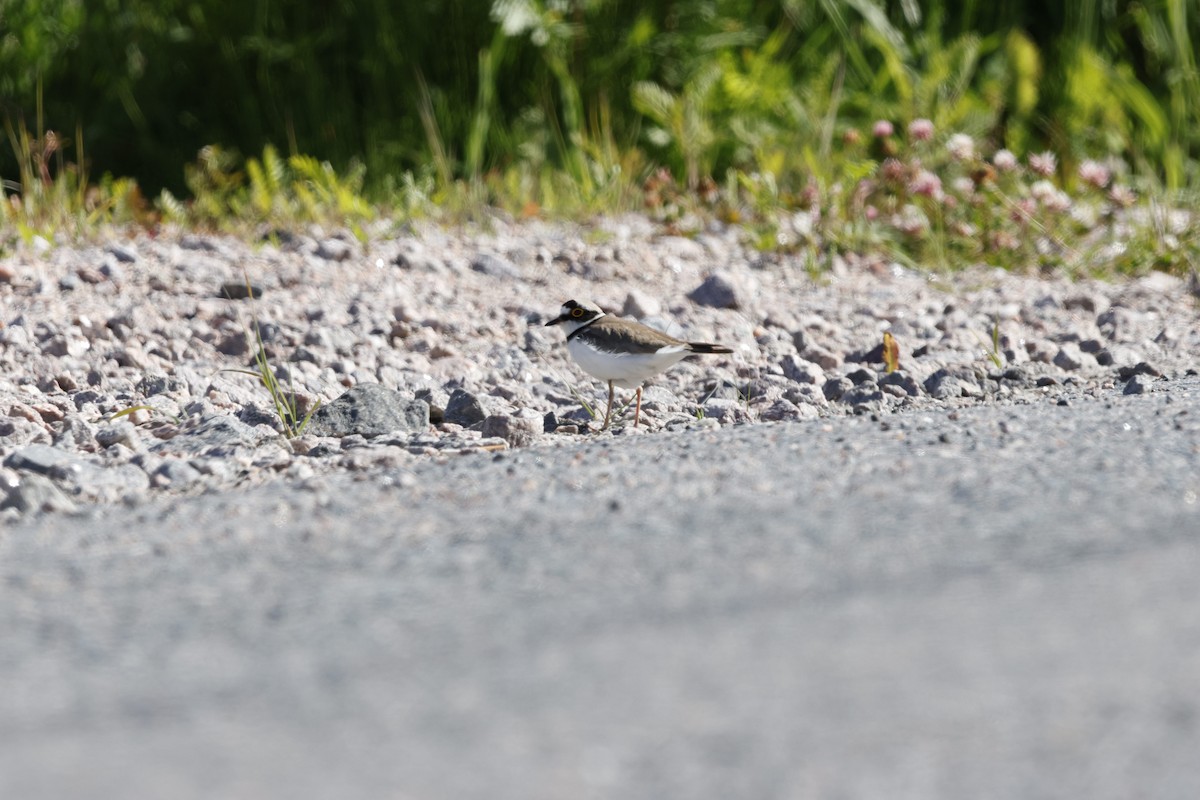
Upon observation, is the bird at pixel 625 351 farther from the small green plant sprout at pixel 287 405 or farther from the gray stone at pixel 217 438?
the gray stone at pixel 217 438

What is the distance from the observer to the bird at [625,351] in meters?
3.74

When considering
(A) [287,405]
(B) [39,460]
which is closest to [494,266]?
(A) [287,405]

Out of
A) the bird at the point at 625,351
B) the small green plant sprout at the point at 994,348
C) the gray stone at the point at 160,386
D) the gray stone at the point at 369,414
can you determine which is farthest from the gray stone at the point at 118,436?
the small green plant sprout at the point at 994,348

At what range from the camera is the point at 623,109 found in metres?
7.27

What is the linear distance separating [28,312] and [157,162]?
3150 millimetres

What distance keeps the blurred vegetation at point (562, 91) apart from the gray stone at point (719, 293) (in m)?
1.24

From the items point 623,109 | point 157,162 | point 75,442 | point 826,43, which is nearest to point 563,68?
point 623,109

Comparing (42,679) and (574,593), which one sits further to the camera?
(574,593)

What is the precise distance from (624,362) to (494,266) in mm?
1669

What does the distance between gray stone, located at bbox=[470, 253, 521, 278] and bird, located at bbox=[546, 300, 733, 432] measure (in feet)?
4.63

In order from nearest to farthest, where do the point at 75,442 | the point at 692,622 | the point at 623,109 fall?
the point at 692,622 < the point at 75,442 < the point at 623,109

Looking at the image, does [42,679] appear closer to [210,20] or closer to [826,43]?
[210,20]

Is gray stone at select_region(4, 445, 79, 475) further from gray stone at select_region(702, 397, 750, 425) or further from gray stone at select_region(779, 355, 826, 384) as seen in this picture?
gray stone at select_region(779, 355, 826, 384)

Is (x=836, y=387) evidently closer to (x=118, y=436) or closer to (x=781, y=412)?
(x=781, y=412)
